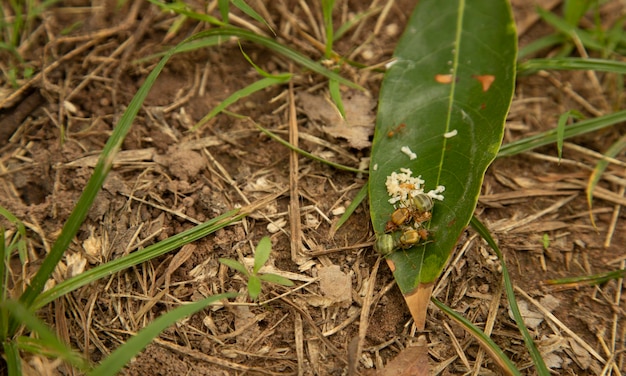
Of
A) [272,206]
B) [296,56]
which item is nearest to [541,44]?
[296,56]

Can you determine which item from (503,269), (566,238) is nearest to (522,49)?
(566,238)

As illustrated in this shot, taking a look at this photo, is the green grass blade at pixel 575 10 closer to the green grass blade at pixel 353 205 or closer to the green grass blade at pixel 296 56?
the green grass blade at pixel 296 56

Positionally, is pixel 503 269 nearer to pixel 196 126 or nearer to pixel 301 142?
pixel 301 142

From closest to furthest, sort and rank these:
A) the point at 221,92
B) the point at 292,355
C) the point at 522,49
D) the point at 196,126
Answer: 1. the point at 292,355
2. the point at 196,126
3. the point at 221,92
4. the point at 522,49

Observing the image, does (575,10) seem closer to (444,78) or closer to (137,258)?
(444,78)

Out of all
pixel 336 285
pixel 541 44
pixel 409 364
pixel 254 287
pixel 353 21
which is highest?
pixel 353 21

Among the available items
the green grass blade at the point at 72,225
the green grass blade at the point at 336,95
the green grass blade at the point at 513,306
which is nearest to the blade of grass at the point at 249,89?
the green grass blade at the point at 336,95

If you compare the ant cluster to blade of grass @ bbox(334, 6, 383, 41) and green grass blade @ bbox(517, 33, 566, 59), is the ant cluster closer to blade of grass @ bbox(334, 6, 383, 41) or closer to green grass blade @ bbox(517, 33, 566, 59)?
blade of grass @ bbox(334, 6, 383, 41)
